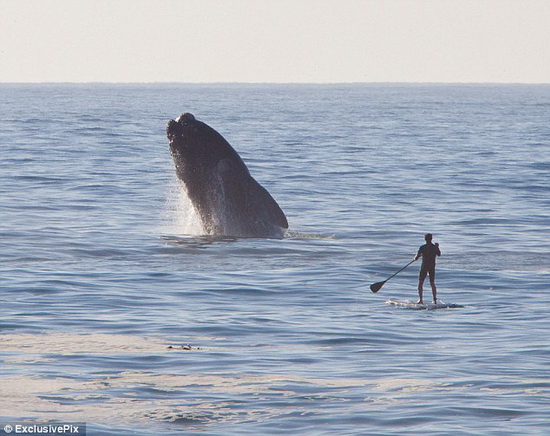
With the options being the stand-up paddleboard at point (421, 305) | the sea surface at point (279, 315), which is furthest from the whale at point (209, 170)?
the stand-up paddleboard at point (421, 305)

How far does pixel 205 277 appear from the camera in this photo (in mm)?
23656

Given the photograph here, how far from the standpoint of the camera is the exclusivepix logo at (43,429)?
13172 mm

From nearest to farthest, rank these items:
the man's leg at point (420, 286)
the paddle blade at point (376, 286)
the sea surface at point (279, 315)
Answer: the sea surface at point (279, 315)
the man's leg at point (420, 286)
the paddle blade at point (376, 286)

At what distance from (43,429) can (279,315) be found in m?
7.19

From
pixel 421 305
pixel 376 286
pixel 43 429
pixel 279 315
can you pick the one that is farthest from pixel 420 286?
pixel 43 429

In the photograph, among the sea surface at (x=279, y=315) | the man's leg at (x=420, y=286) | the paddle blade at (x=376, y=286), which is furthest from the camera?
the paddle blade at (x=376, y=286)

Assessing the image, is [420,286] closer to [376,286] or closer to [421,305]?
[421,305]

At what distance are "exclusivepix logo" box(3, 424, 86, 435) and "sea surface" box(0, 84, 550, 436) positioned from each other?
0.18 m

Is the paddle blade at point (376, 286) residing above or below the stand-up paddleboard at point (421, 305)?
above

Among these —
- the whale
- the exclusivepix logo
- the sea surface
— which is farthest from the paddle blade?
the exclusivepix logo

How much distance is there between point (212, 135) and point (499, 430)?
13.8 metres

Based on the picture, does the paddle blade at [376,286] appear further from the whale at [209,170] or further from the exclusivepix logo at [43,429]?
the exclusivepix logo at [43,429]

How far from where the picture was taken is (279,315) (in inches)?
790

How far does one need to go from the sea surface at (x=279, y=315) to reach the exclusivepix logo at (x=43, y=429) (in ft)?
0.58
